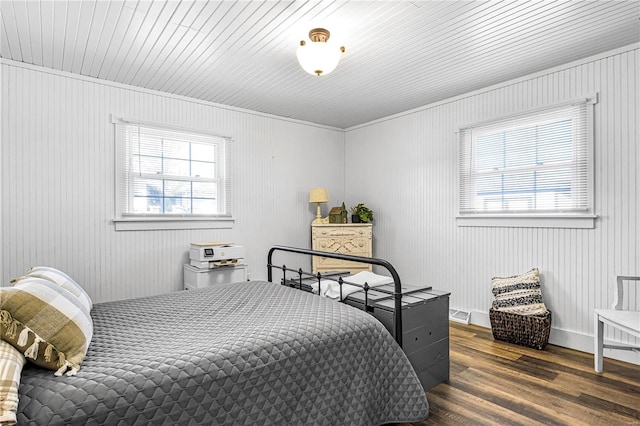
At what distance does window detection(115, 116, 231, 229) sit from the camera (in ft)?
12.1

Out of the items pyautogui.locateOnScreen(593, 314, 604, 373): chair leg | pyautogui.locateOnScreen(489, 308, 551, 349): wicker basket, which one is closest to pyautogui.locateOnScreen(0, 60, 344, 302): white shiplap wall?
pyautogui.locateOnScreen(489, 308, 551, 349): wicker basket

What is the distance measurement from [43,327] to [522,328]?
136 inches

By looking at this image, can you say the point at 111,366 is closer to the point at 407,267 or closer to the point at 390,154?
the point at 407,267

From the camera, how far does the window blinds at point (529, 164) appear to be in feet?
10.3

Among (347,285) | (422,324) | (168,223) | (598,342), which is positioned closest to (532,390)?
(598,342)

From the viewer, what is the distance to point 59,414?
1103 millimetres

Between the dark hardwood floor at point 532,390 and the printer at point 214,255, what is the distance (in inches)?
90.9

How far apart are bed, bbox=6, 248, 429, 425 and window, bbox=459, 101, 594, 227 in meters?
2.37

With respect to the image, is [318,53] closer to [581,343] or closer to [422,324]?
[422,324]

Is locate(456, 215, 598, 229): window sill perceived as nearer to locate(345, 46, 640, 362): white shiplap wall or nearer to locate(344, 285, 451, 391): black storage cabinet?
locate(345, 46, 640, 362): white shiplap wall

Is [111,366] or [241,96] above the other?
[241,96]

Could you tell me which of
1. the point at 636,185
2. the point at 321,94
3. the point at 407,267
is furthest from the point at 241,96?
the point at 636,185

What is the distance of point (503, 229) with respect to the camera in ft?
12.0

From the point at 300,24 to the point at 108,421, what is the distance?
244 centimetres
